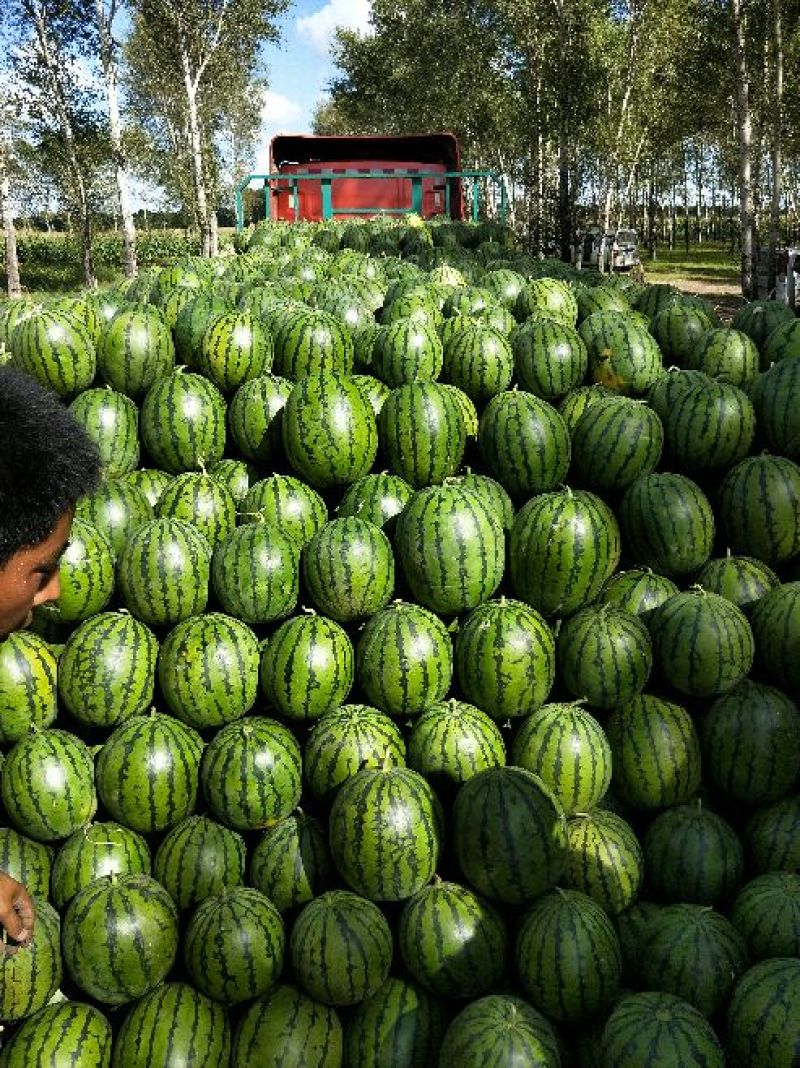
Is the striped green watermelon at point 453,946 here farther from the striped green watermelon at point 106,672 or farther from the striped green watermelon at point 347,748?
the striped green watermelon at point 106,672

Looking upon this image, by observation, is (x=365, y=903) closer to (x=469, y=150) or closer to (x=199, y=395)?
(x=199, y=395)

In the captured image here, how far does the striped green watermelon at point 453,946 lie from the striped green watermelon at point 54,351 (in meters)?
2.75

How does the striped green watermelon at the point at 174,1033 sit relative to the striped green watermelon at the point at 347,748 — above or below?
below

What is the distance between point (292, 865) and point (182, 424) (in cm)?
195

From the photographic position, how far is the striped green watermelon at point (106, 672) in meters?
3.19

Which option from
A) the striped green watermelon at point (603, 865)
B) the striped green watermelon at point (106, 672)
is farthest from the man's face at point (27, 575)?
the striped green watermelon at point (603, 865)

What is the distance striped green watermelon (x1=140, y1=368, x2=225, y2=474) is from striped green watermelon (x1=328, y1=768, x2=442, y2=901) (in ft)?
5.49

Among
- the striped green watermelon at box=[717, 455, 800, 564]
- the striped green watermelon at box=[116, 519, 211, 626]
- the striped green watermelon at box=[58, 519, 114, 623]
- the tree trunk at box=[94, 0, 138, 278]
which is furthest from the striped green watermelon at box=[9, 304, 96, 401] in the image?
the tree trunk at box=[94, 0, 138, 278]

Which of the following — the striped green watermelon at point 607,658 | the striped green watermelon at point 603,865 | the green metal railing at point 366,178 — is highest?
the green metal railing at point 366,178

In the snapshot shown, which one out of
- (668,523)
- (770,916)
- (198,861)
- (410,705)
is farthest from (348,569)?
(770,916)

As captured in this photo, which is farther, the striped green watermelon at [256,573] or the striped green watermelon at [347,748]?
the striped green watermelon at [256,573]

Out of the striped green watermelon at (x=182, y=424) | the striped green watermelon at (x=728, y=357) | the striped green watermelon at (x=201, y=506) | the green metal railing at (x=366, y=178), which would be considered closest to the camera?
the striped green watermelon at (x=201, y=506)

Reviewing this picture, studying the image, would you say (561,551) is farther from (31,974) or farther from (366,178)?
(366,178)

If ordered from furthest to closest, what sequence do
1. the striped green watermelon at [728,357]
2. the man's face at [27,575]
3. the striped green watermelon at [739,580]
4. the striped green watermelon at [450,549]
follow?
1. the striped green watermelon at [728,357]
2. the striped green watermelon at [739,580]
3. the striped green watermelon at [450,549]
4. the man's face at [27,575]
